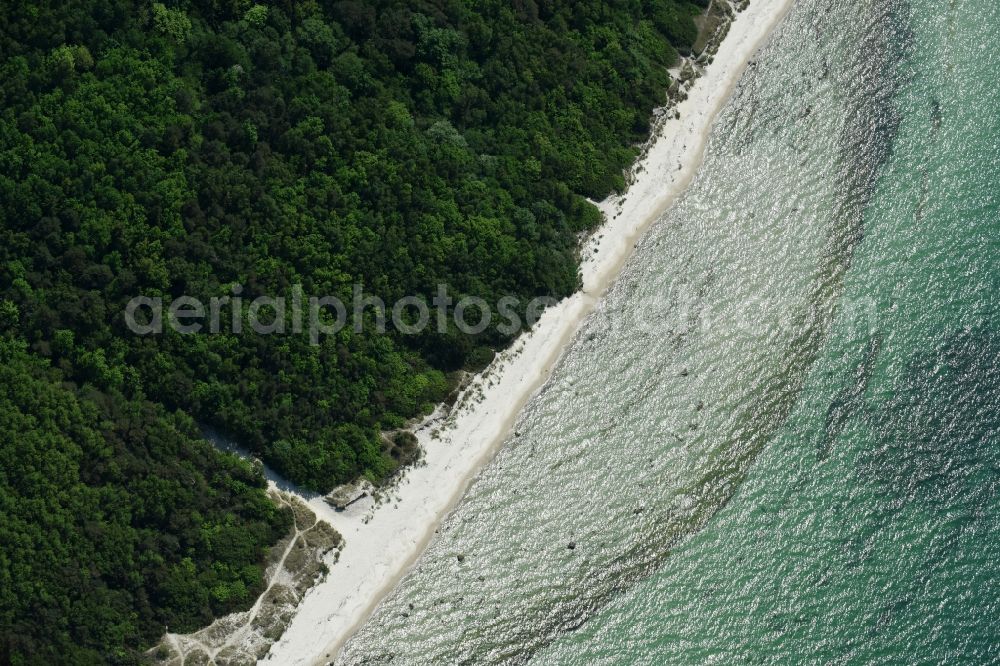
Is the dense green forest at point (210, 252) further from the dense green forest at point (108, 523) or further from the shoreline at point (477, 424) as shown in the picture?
the shoreline at point (477, 424)

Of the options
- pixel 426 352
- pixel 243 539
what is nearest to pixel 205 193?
pixel 426 352

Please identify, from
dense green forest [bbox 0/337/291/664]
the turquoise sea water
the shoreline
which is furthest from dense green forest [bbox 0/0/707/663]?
the turquoise sea water

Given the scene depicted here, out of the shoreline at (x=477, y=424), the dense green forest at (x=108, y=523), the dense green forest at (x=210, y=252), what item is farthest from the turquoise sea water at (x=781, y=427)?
the dense green forest at (x=108, y=523)

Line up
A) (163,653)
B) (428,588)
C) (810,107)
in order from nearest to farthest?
(163,653)
(428,588)
(810,107)

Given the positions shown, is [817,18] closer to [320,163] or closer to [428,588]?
[320,163]

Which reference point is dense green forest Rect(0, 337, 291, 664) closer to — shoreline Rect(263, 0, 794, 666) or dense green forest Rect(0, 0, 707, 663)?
dense green forest Rect(0, 0, 707, 663)
